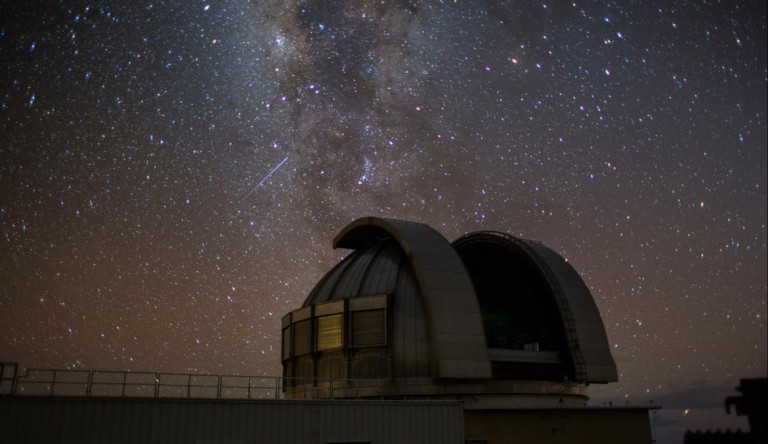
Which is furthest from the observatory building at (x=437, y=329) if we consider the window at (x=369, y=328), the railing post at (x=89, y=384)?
the railing post at (x=89, y=384)

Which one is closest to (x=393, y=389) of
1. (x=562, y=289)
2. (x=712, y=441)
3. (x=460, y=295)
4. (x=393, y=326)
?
(x=393, y=326)

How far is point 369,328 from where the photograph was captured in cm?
2175

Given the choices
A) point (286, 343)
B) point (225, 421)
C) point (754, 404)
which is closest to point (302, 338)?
point (286, 343)

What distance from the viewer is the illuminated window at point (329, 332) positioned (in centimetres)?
2236

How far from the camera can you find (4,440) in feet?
44.4

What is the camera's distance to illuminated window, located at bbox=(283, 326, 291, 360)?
24697 mm

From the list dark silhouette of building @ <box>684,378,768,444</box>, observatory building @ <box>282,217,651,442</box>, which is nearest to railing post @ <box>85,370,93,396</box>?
observatory building @ <box>282,217,651,442</box>

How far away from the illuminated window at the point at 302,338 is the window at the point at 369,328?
2.27 m

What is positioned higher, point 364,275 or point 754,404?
point 364,275

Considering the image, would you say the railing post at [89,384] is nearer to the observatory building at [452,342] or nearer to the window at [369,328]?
the observatory building at [452,342]

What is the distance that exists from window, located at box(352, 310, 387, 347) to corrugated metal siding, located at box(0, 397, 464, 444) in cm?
357

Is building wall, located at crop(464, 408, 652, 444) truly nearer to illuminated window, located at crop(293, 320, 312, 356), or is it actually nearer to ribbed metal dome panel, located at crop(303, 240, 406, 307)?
ribbed metal dome panel, located at crop(303, 240, 406, 307)

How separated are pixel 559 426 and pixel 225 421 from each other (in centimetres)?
1116

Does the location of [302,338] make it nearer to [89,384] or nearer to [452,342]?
[452,342]
